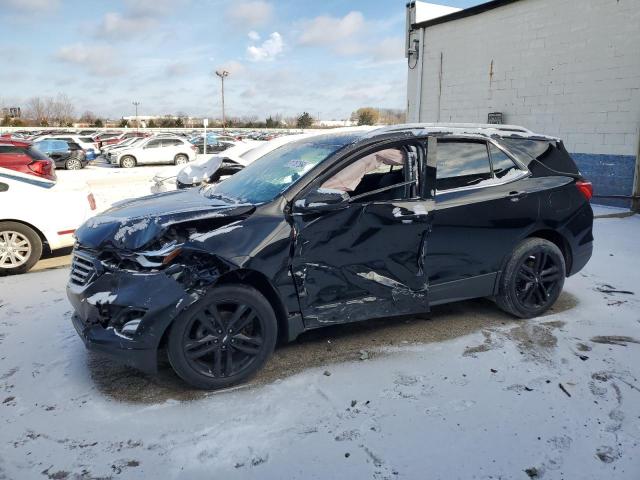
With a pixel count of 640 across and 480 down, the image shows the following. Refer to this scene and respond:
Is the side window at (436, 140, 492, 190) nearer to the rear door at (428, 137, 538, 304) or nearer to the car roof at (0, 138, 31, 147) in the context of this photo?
the rear door at (428, 137, 538, 304)

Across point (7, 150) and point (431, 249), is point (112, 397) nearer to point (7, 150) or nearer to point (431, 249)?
point (431, 249)

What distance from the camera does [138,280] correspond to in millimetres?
3133

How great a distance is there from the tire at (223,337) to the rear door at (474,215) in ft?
4.57

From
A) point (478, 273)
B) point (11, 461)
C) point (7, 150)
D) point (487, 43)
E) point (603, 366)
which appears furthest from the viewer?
point (487, 43)

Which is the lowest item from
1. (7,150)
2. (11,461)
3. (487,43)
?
(11,461)

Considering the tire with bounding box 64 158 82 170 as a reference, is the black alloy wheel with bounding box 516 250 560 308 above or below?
below

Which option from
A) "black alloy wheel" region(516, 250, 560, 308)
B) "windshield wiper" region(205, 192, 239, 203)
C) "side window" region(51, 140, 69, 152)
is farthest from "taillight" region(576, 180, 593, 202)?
"side window" region(51, 140, 69, 152)

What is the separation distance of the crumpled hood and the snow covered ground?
0.97 metres

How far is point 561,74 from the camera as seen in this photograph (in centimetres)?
1128

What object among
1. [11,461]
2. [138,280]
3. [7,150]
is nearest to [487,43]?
[7,150]

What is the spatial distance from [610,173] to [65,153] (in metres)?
22.0

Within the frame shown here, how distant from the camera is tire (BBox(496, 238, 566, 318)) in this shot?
434cm

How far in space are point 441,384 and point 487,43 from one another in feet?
39.3

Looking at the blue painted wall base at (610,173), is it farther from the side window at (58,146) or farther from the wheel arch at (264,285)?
the side window at (58,146)
